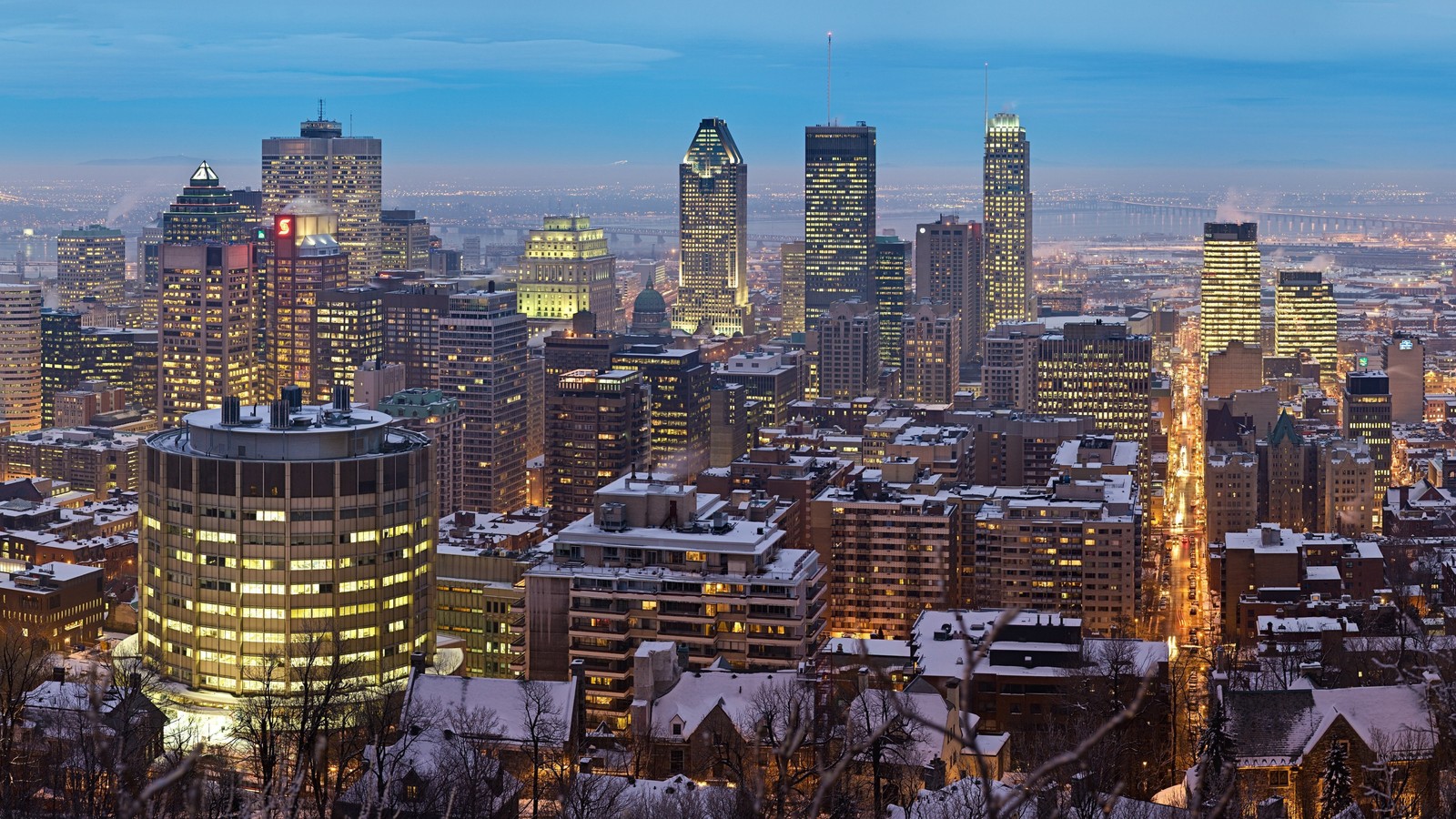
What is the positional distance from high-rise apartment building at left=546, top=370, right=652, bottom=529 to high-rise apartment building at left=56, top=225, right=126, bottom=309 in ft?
263

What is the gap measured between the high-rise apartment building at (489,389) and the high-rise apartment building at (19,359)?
90.2 feet

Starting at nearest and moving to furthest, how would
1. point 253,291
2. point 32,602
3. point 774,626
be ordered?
point 774,626 < point 32,602 < point 253,291

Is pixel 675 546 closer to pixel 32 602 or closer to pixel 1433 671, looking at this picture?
pixel 1433 671

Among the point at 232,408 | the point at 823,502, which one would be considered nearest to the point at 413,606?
the point at 232,408

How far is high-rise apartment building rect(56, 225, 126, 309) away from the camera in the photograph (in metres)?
158

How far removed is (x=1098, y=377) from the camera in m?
104

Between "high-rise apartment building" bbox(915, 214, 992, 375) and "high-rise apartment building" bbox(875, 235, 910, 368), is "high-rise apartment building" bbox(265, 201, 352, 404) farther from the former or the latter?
"high-rise apartment building" bbox(915, 214, 992, 375)

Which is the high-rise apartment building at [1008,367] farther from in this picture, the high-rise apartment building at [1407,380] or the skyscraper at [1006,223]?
the skyscraper at [1006,223]

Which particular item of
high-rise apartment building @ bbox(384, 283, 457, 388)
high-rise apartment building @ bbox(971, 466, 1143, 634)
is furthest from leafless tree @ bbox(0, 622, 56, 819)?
high-rise apartment building @ bbox(384, 283, 457, 388)

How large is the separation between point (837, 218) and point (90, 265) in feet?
188

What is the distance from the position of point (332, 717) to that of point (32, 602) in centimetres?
2649

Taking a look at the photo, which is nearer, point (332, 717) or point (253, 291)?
point (332, 717)

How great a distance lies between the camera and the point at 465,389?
335 feet

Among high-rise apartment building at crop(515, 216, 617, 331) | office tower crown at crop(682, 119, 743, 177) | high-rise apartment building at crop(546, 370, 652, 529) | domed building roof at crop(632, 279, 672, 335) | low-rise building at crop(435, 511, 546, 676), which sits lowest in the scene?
low-rise building at crop(435, 511, 546, 676)
